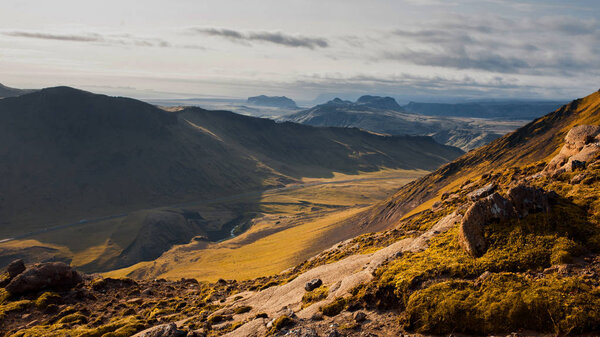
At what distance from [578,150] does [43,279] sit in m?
72.5

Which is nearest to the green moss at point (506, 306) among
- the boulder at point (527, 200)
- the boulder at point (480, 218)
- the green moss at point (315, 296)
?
the boulder at point (480, 218)

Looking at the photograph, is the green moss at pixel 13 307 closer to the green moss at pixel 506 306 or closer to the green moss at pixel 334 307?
the green moss at pixel 334 307

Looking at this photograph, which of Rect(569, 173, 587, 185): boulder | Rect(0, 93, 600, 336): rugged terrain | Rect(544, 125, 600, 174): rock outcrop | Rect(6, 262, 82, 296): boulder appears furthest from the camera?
Rect(6, 262, 82, 296): boulder

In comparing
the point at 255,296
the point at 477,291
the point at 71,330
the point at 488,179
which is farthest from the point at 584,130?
the point at 71,330

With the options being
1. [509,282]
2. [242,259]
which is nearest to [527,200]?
[509,282]

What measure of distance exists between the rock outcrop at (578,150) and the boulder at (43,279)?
6524cm

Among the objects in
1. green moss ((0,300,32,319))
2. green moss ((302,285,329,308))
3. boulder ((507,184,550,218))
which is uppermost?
boulder ((507,184,550,218))

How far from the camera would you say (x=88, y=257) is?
534 feet

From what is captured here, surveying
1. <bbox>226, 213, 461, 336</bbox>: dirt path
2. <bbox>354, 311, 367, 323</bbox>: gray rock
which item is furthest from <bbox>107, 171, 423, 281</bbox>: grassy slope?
<bbox>354, 311, 367, 323</bbox>: gray rock

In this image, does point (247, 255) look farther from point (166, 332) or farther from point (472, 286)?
point (472, 286)

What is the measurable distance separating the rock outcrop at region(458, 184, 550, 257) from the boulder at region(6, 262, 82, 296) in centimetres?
5233

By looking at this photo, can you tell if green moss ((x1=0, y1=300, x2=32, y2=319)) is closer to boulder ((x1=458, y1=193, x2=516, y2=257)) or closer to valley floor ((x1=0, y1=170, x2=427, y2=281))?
boulder ((x1=458, y1=193, x2=516, y2=257))

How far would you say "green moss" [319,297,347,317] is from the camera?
23.5m

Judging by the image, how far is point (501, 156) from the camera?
14250cm
